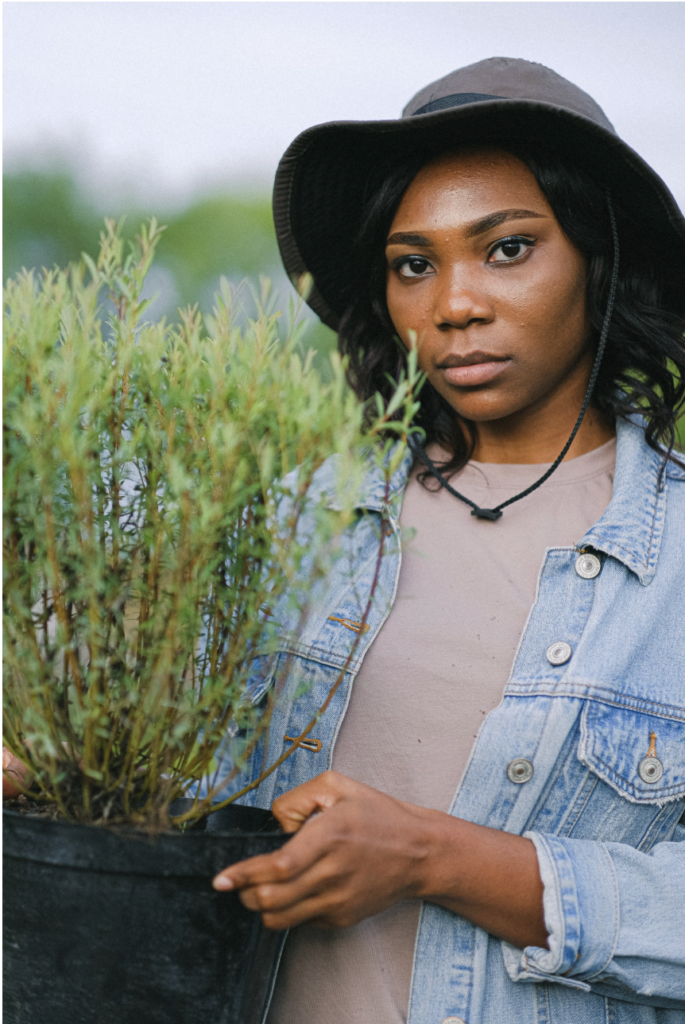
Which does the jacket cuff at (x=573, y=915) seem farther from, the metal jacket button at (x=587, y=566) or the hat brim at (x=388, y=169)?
the hat brim at (x=388, y=169)

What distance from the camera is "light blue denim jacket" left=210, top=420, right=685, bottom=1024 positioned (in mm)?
1230

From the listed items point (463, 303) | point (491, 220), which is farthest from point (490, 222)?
point (463, 303)

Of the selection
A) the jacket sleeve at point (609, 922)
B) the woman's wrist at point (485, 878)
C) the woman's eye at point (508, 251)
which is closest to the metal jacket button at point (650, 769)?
the jacket sleeve at point (609, 922)

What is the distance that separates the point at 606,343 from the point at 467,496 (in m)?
0.42

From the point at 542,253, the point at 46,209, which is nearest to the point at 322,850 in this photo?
the point at 542,253

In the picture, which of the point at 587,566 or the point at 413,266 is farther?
the point at 413,266

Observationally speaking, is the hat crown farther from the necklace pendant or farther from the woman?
A: the necklace pendant

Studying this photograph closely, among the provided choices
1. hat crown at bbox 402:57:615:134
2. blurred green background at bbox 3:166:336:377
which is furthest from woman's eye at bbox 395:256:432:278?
blurred green background at bbox 3:166:336:377

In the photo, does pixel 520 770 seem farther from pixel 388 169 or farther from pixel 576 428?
pixel 388 169

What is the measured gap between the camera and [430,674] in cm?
144

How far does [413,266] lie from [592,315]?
352mm

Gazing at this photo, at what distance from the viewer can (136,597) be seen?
0.95m

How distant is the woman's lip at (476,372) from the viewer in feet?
4.92

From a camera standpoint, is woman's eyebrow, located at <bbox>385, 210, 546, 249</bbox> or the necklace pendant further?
the necklace pendant
